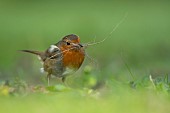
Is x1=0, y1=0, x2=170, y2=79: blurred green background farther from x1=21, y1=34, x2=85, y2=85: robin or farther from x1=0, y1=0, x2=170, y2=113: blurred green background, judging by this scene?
x1=21, y1=34, x2=85, y2=85: robin

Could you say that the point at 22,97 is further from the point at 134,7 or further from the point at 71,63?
the point at 134,7

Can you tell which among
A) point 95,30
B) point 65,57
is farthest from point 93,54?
point 65,57

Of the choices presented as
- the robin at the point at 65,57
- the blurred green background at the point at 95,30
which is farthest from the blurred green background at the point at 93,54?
the robin at the point at 65,57

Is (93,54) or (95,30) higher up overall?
(95,30)

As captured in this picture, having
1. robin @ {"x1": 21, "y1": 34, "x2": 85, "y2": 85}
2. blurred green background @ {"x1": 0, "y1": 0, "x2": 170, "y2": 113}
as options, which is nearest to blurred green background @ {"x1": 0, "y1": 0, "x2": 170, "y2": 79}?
blurred green background @ {"x1": 0, "y1": 0, "x2": 170, "y2": 113}

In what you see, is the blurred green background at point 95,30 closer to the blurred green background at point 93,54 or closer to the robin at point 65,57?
the blurred green background at point 93,54

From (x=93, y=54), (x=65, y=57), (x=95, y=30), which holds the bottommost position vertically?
(x=65, y=57)

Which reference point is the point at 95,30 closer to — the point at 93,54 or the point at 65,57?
the point at 93,54
